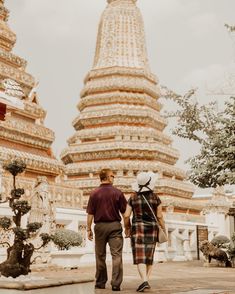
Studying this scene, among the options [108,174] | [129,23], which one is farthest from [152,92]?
[108,174]

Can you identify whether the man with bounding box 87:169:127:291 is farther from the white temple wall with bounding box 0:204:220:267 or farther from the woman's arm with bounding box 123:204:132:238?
the white temple wall with bounding box 0:204:220:267

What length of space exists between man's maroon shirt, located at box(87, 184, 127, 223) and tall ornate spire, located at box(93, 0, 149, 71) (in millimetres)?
23261

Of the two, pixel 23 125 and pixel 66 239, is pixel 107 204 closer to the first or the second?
pixel 66 239

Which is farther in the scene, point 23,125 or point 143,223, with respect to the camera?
point 23,125

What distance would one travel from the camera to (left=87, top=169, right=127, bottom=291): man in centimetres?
733

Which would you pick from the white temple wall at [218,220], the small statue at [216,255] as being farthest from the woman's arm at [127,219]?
the white temple wall at [218,220]

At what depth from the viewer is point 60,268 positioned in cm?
1302

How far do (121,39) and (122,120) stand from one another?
17.6ft

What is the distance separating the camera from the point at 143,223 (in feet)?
25.0

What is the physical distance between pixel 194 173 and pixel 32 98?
390 inches

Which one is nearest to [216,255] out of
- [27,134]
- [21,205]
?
[27,134]

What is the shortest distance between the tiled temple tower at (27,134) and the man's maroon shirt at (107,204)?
11362 millimetres

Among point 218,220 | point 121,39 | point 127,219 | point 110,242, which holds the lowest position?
point 110,242

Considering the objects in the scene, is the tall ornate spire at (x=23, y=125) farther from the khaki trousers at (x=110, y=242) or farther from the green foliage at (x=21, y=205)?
the green foliage at (x=21, y=205)
